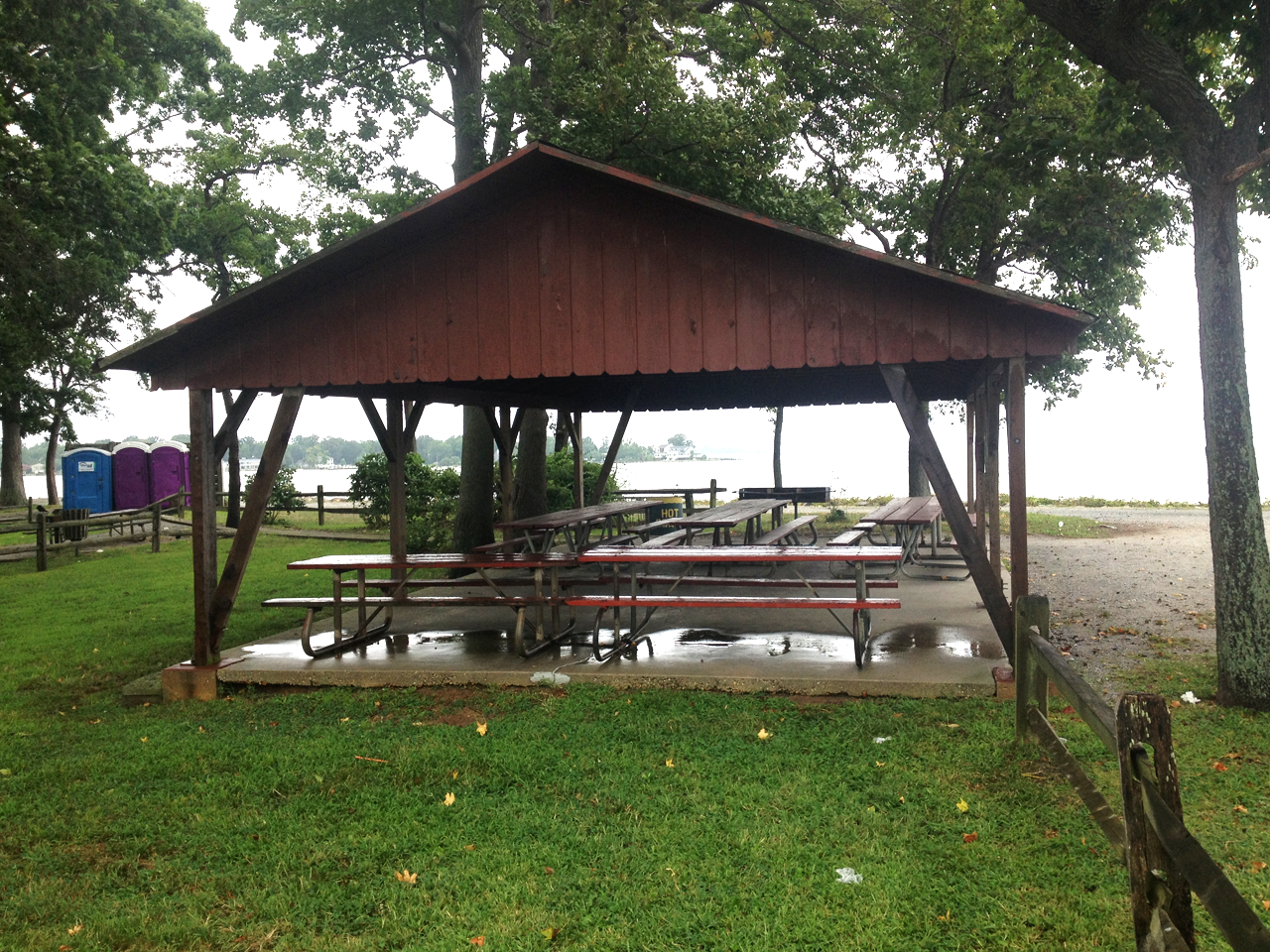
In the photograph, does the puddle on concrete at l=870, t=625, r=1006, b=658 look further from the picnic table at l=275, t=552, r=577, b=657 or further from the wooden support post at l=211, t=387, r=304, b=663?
the wooden support post at l=211, t=387, r=304, b=663

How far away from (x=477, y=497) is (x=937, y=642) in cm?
872

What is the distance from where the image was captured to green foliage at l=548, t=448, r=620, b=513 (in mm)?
17953

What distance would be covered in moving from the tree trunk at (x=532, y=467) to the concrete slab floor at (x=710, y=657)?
6.51 m

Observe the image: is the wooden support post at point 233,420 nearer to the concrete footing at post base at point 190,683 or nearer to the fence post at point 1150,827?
the concrete footing at post base at point 190,683

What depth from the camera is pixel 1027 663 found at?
4.85 m

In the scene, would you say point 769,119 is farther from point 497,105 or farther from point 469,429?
A: point 469,429

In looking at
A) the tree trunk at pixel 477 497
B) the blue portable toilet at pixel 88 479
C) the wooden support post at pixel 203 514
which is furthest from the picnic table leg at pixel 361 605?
the blue portable toilet at pixel 88 479

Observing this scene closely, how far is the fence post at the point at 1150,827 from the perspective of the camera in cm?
231

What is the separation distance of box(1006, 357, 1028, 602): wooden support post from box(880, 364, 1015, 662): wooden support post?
204 millimetres

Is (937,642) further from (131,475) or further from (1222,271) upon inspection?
(131,475)

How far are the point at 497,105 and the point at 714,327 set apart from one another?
1209 cm

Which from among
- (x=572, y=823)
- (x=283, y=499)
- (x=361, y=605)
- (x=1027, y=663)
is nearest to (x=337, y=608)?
(x=361, y=605)

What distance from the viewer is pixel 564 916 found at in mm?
3379

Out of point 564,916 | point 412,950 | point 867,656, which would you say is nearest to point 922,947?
point 564,916
